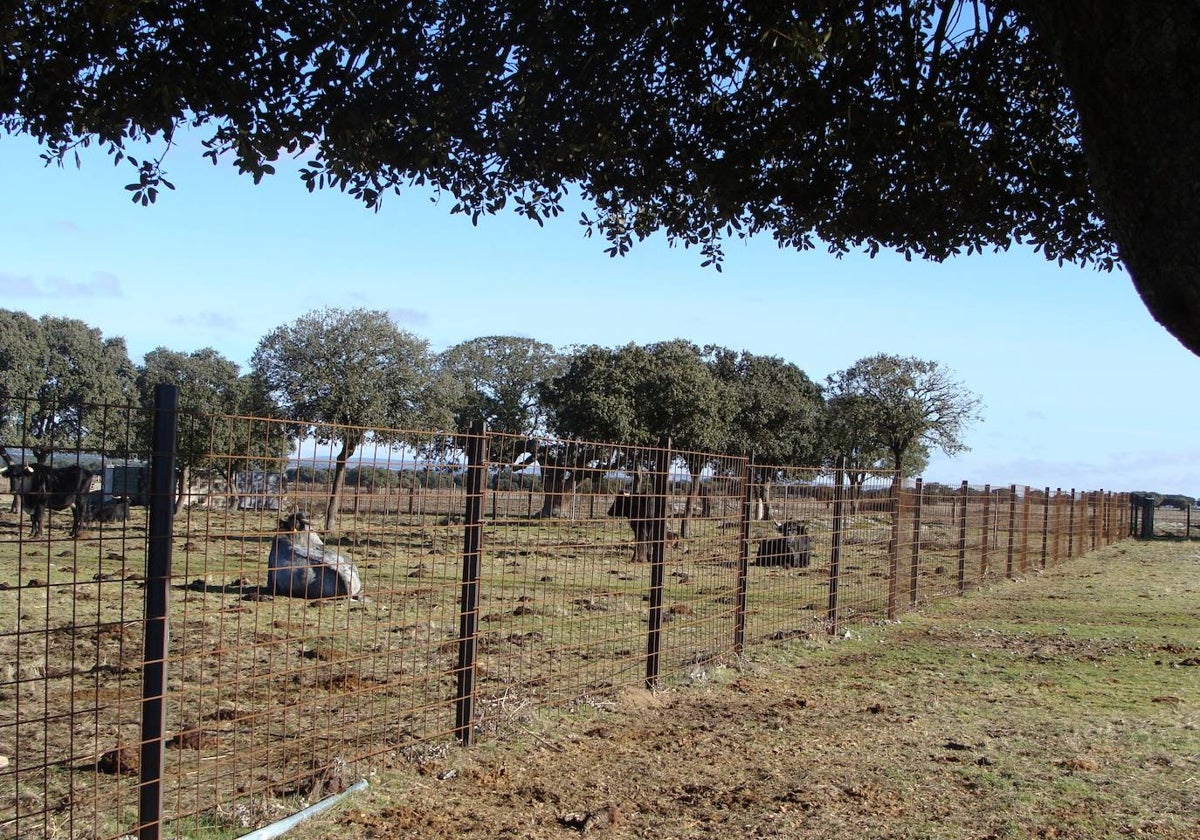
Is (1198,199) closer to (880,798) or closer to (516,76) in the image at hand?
(880,798)

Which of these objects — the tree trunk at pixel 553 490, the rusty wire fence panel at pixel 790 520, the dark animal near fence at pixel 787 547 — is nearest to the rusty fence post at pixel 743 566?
the rusty wire fence panel at pixel 790 520

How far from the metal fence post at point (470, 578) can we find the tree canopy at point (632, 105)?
2.20 m

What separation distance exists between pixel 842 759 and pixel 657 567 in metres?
2.12

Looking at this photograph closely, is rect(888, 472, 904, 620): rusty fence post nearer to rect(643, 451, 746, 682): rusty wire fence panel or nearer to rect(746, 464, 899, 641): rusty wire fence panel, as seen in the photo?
rect(746, 464, 899, 641): rusty wire fence panel

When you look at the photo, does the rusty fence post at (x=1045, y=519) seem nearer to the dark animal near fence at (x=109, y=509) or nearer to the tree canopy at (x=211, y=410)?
the tree canopy at (x=211, y=410)

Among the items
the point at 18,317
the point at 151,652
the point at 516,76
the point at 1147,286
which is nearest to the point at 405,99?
the point at 516,76

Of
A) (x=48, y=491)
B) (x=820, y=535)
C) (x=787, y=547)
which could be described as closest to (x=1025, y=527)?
(x=787, y=547)

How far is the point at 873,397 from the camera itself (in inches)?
2076

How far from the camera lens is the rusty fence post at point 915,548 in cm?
1371

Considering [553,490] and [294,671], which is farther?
[553,490]

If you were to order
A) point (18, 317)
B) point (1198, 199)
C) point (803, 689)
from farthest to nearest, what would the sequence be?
point (18, 317)
point (803, 689)
point (1198, 199)

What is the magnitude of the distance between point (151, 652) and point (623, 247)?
588 cm

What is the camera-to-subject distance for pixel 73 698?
12.5 feet

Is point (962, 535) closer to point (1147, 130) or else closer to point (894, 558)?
point (894, 558)
